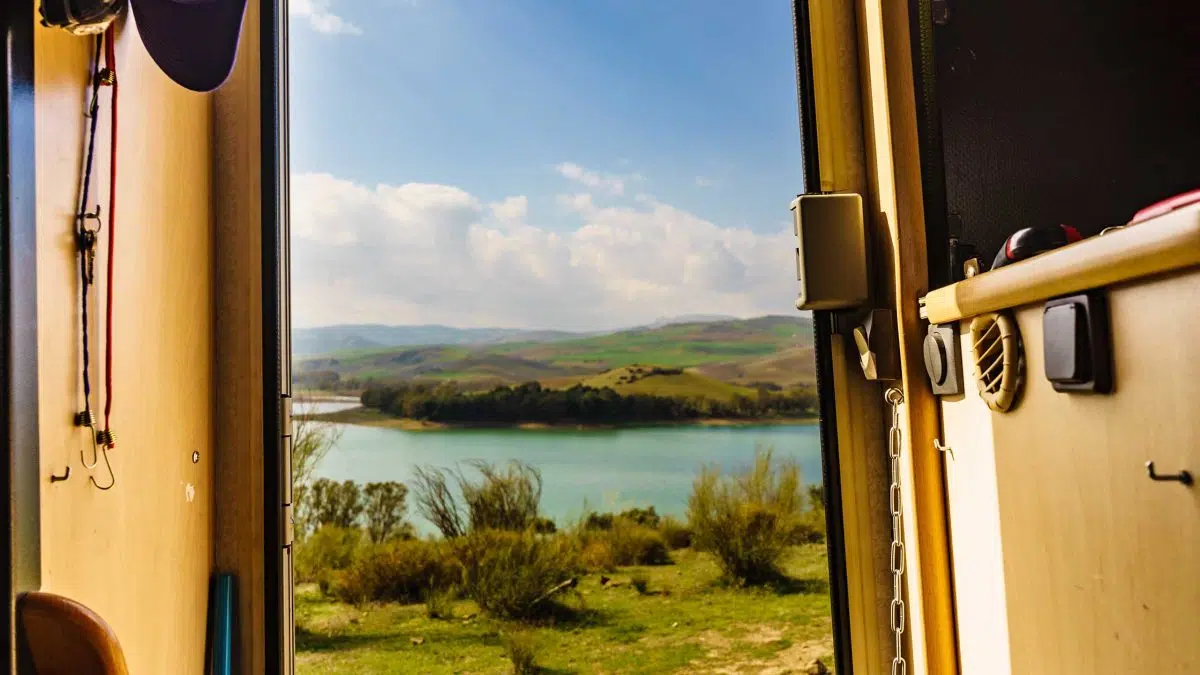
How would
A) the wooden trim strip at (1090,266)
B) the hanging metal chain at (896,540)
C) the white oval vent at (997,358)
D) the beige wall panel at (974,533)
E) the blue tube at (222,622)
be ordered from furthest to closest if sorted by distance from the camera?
1. the blue tube at (222,622)
2. the hanging metal chain at (896,540)
3. the beige wall panel at (974,533)
4. the white oval vent at (997,358)
5. the wooden trim strip at (1090,266)

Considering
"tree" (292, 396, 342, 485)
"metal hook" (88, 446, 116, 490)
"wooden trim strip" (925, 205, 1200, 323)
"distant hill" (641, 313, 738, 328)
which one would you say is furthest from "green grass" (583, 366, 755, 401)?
"metal hook" (88, 446, 116, 490)

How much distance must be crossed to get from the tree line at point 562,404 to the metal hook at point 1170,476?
3.85 feet

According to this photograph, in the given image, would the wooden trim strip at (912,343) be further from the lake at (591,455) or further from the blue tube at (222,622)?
the blue tube at (222,622)

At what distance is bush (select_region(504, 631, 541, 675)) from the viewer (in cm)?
168

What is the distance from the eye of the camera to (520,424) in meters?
1.89

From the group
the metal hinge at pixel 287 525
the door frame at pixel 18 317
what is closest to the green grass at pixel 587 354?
the metal hinge at pixel 287 525

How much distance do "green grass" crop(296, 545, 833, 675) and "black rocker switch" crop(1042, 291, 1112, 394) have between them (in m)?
1.10

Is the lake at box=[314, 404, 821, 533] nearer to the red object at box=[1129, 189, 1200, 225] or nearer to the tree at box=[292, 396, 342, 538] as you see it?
the tree at box=[292, 396, 342, 538]

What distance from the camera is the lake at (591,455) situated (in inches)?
73.8

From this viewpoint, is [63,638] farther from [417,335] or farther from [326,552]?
[417,335]

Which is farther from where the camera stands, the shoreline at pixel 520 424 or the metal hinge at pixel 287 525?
the shoreline at pixel 520 424

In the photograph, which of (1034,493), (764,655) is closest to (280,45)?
(1034,493)

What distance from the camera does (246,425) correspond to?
1.50m

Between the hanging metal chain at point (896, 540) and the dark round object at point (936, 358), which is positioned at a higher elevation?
the dark round object at point (936, 358)
